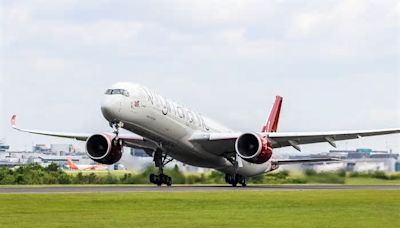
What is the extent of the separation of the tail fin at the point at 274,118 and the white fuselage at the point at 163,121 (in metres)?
6.86

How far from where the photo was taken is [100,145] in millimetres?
55812

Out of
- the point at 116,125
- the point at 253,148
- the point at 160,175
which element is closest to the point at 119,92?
the point at 116,125

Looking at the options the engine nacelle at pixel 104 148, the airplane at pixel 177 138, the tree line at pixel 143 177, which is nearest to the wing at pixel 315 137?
the airplane at pixel 177 138

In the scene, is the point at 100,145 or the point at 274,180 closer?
the point at 100,145

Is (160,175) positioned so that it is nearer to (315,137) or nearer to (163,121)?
(163,121)

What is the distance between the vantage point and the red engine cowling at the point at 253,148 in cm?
5138

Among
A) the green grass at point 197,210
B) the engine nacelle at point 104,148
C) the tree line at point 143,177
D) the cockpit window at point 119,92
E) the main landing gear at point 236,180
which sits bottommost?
the green grass at point 197,210

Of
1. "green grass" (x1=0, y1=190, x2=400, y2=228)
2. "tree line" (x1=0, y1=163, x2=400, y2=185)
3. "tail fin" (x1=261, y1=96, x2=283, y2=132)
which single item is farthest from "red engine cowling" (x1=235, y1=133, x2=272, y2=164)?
"tail fin" (x1=261, y1=96, x2=283, y2=132)

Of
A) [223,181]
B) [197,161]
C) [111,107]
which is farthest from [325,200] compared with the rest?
[223,181]

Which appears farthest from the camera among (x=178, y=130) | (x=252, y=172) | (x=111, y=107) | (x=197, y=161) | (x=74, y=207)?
(x=252, y=172)

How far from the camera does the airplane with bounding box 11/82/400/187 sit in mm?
49969

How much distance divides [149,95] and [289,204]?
1949 cm

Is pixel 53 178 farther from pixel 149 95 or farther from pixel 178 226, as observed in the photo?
pixel 178 226

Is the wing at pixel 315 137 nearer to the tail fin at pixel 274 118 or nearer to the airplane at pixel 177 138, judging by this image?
the airplane at pixel 177 138
